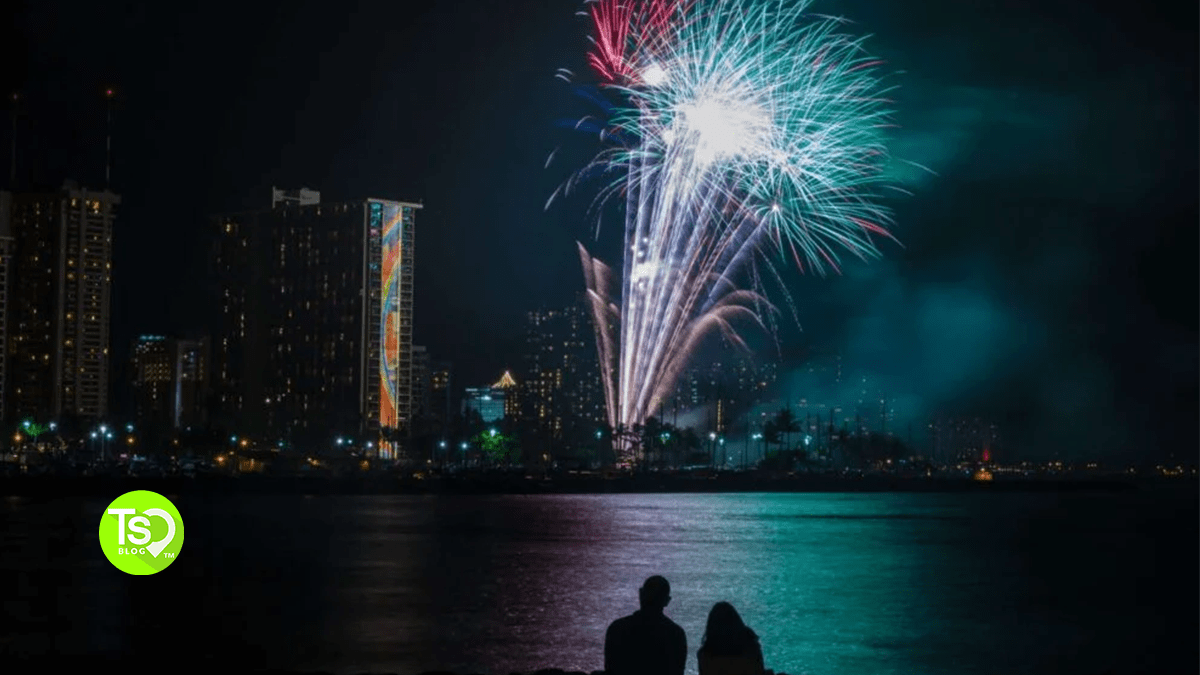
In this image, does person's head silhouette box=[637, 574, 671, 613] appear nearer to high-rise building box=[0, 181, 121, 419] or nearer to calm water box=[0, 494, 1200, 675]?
calm water box=[0, 494, 1200, 675]

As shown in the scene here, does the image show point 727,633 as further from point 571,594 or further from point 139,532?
point 571,594

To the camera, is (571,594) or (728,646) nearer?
(728,646)

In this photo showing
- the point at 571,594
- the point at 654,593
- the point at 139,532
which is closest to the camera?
the point at 654,593

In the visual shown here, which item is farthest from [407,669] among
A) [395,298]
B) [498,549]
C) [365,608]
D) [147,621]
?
[395,298]

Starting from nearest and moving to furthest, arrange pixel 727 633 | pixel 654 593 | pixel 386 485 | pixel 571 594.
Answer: pixel 727 633, pixel 654 593, pixel 571 594, pixel 386 485

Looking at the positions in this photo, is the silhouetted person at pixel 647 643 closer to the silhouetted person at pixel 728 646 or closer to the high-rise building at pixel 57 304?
the silhouetted person at pixel 728 646

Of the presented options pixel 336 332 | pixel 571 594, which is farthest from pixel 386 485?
pixel 571 594

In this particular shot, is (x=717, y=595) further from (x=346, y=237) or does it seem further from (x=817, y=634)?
(x=346, y=237)

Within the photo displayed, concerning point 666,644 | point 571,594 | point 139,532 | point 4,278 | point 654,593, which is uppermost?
point 4,278
